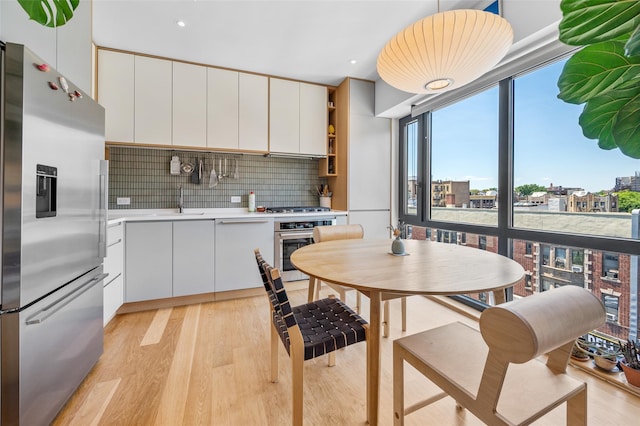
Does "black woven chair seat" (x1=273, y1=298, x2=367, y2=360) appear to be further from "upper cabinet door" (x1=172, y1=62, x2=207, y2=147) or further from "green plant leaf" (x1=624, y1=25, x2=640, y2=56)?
"upper cabinet door" (x1=172, y1=62, x2=207, y2=147)

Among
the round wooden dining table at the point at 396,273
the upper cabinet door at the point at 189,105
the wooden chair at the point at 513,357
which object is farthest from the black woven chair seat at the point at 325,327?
the upper cabinet door at the point at 189,105

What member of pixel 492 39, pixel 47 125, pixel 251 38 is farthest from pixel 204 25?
pixel 492 39

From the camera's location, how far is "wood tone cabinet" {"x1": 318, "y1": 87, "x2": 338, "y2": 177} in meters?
3.55

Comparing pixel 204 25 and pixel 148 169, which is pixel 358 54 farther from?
pixel 148 169

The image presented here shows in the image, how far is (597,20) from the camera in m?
0.49

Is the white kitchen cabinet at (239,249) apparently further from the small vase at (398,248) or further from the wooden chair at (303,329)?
the small vase at (398,248)

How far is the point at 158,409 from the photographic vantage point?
4.43 feet

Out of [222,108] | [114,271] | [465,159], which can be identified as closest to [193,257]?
[114,271]

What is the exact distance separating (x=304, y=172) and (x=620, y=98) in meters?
3.28

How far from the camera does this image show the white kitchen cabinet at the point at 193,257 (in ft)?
8.54

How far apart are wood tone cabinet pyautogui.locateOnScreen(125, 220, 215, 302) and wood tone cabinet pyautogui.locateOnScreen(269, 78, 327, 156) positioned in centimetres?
134

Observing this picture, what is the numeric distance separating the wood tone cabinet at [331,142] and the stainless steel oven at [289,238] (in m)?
0.76

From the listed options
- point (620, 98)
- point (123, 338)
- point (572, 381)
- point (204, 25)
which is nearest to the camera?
point (620, 98)

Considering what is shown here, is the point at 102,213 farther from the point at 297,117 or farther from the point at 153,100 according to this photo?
the point at 297,117
